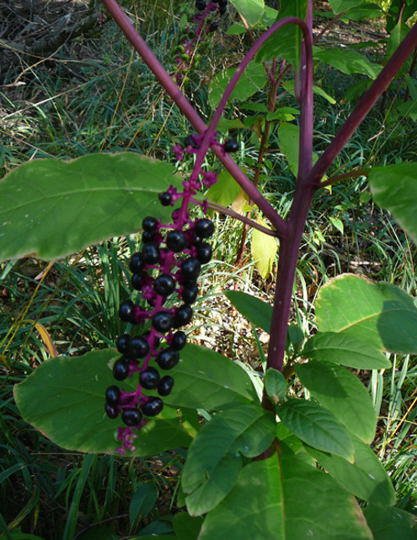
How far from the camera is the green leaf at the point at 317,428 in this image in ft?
3.15

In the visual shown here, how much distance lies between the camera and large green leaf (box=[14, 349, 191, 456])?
1.21 m

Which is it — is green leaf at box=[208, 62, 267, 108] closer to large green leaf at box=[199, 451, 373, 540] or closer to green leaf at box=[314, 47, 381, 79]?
green leaf at box=[314, 47, 381, 79]

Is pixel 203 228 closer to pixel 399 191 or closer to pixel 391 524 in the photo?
pixel 399 191

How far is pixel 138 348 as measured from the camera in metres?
0.83

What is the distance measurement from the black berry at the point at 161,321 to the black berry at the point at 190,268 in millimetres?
75

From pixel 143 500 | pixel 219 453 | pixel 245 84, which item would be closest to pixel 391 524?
pixel 219 453

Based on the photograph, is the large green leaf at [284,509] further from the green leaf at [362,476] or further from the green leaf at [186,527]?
the green leaf at [186,527]

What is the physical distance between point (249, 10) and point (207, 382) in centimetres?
106

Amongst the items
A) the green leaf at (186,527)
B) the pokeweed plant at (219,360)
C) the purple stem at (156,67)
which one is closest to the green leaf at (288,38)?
the pokeweed plant at (219,360)

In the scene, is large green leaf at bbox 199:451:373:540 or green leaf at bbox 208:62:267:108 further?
green leaf at bbox 208:62:267:108

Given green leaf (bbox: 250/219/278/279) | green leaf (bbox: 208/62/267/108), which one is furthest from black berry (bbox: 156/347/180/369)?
green leaf (bbox: 250/219/278/279)

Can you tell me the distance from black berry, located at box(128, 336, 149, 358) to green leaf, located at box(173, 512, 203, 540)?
2.19 feet

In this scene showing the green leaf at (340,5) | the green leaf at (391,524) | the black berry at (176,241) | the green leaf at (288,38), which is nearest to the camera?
the black berry at (176,241)

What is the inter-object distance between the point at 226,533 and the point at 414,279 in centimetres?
267
